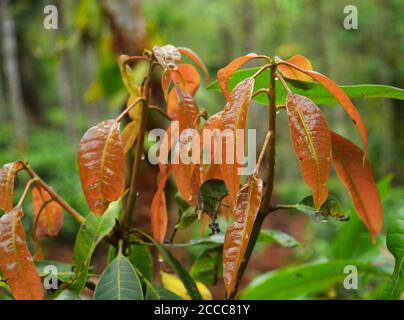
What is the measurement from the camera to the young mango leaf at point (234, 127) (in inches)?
19.4

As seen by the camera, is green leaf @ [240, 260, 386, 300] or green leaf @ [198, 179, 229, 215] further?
green leaf @ [240, 260, 386, 300]

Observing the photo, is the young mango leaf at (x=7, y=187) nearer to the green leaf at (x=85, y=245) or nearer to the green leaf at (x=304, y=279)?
the green leaf at (x=85, y=245)

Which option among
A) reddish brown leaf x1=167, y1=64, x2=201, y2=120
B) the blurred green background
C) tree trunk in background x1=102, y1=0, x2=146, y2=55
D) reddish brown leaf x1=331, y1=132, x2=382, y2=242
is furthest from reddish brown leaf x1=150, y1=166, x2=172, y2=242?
tree trunk in background x1=102, y1=0, x2=146, y2=55

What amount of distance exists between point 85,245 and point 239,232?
22 centimetres

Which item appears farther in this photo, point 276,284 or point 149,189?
point 149,189

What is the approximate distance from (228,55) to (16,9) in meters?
4.64

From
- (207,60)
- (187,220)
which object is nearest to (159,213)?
(187,220)

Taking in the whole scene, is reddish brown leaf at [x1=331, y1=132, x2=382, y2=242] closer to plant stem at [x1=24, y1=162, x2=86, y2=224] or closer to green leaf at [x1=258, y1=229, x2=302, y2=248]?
green leaf at [x1=258, y1=229, x2=302, y2=248]

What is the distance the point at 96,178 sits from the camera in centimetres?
55

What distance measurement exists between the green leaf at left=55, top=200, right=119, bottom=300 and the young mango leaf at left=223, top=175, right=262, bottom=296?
0.54 feet

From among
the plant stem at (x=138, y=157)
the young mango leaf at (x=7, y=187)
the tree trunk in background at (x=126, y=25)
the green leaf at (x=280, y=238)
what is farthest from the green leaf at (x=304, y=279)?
the tree trunk in background at (x=126, y=25)

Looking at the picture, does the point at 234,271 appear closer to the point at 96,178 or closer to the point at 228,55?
the point at 96,178

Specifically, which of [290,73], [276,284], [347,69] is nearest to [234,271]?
[290,73]

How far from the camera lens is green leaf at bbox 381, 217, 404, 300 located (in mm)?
544
